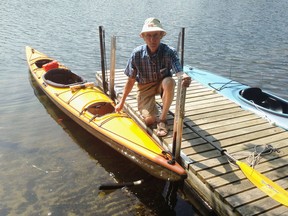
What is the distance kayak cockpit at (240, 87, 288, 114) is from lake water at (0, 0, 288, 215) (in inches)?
158

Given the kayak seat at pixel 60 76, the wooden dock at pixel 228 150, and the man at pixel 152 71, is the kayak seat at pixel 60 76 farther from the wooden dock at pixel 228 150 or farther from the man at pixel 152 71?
the man at pixel 152 71

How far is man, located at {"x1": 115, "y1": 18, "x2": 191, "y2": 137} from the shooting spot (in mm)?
5652

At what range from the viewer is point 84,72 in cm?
1400

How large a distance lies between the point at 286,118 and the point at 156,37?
153 inches

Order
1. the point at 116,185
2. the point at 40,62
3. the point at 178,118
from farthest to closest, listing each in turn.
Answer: the point at 40,62
the point at 116,185
the point at 178,118

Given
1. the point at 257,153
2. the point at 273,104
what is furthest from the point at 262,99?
the point at 257,153

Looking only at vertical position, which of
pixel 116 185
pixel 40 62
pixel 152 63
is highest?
pixel 152 63

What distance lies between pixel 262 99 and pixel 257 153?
11.1ft

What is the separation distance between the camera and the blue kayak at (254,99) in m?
7.07

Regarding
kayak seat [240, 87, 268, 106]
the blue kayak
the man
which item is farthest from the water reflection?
kayak seat [240, 87, 268, 106]

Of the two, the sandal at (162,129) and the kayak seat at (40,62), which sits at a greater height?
the kayak seat at (40,62)

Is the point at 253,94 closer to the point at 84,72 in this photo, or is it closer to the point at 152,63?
the point at 152,63

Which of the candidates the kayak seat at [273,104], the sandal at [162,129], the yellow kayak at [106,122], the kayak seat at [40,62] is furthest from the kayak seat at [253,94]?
the kayak seat at [40,62]

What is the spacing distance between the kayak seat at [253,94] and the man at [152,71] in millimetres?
3224
